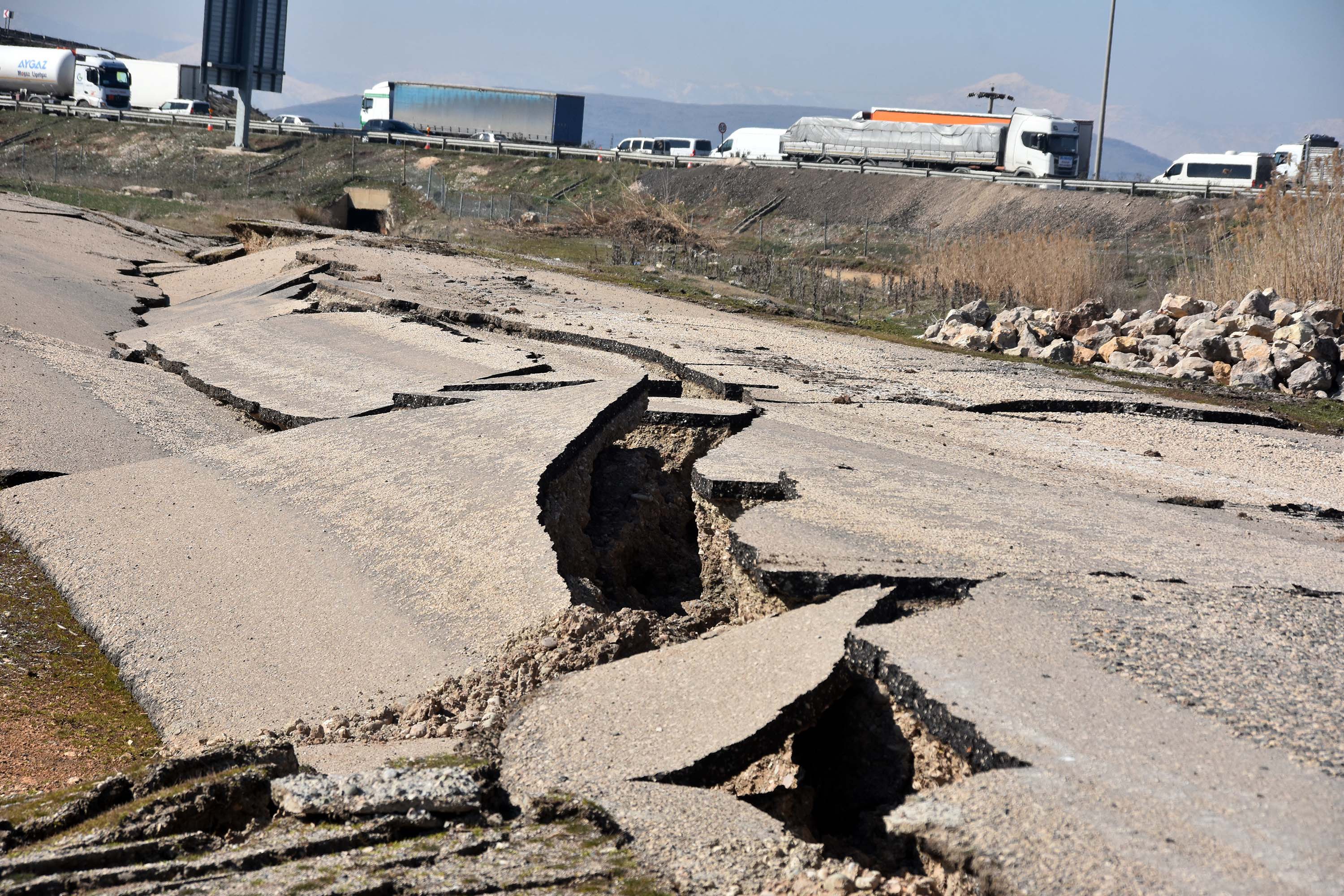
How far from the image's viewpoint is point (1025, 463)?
6762mm

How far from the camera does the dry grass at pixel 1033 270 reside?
15.4m

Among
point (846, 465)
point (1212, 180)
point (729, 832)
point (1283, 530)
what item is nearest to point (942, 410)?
point (846, 465)

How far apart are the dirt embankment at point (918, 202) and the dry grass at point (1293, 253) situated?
1194 centimetres

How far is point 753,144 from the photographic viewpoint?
148 ft

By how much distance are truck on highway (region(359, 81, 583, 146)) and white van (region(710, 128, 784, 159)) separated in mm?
8320

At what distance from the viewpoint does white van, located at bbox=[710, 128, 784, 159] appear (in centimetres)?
4444

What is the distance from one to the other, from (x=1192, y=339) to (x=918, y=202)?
2230cm

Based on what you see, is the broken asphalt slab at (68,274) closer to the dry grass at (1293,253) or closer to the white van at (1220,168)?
the dry grass at (1293,253)

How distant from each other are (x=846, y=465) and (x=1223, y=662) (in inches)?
108

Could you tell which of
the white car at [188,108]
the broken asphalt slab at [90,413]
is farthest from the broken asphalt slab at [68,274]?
the white car at [188,108]

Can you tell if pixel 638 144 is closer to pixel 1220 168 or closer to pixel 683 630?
pixel 1220 168

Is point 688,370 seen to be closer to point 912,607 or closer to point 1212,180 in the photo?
point 912,607

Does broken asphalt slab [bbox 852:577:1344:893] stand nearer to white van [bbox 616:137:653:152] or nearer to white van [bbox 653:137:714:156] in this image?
white van [bbox 653:137:714:156]

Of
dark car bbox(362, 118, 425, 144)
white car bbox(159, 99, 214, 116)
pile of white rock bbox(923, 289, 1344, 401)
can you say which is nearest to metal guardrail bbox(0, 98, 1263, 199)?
dark car bbox(362, 118, 425, 144)
